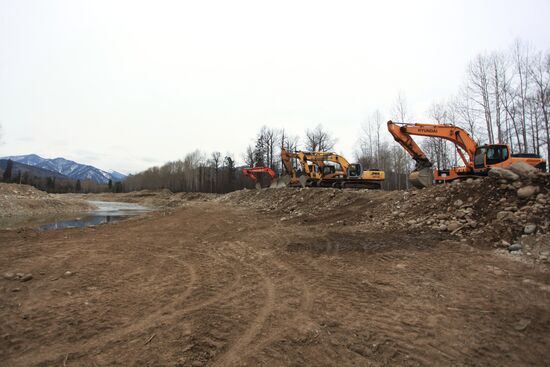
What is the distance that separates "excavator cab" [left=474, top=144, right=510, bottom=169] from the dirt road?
24.9ft

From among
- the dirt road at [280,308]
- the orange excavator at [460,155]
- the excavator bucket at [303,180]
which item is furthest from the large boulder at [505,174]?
the excavator bucket at [303,180]

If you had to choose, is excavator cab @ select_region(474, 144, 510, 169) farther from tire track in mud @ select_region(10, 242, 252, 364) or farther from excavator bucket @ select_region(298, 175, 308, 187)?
tire track in mud @ select_region(10, 242, 252, 364)

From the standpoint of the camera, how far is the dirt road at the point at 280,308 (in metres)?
2.88

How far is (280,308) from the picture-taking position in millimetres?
3975

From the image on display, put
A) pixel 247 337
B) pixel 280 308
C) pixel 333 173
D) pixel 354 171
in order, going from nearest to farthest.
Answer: pixel 247 337
pixel 280 308
pixel 354 171
pixel 333 173

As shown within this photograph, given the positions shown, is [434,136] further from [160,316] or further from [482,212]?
[160,316]

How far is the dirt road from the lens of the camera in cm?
288

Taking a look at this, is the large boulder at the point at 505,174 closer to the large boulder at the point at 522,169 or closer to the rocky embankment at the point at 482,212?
the rocky embankment at the point at 482,212

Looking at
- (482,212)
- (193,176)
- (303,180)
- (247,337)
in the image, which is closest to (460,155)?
(482,212)

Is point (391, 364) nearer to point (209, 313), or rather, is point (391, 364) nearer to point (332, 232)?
point (209, 313)

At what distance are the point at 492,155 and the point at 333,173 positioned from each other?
1118cm

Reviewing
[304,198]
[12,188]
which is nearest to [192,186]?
[12,188]

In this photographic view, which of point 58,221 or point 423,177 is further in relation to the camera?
point 58,221

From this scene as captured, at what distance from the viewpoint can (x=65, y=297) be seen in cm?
431
